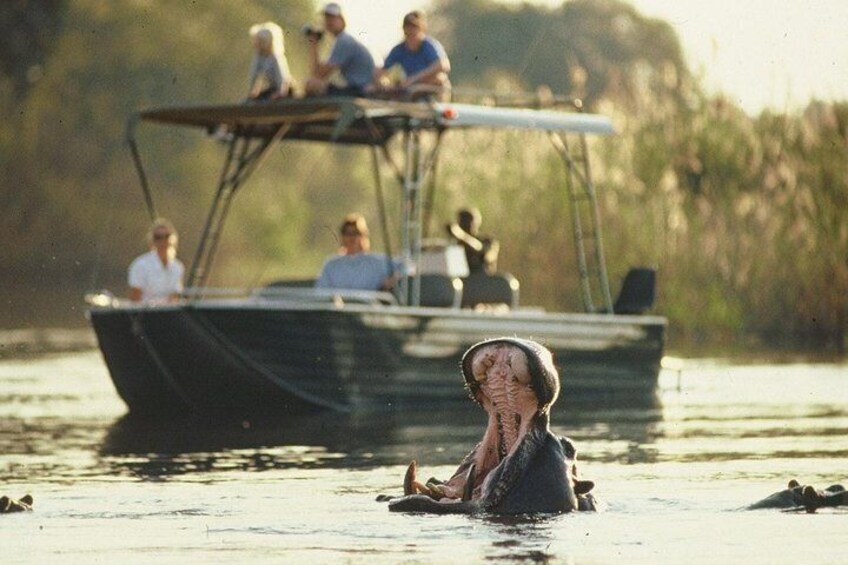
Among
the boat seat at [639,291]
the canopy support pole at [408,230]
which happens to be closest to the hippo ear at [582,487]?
the canopy support pole at [408,230]

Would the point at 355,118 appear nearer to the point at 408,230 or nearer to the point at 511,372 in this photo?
the point at 408,230

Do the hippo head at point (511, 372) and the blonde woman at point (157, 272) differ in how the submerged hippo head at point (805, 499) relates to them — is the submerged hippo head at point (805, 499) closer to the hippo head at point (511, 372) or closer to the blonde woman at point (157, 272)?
the hippo head at point (511, 372)

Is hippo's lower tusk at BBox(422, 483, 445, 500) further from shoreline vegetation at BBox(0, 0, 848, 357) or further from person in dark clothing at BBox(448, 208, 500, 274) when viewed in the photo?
person in dark clothing at BBox(448, 208, 500, 274)

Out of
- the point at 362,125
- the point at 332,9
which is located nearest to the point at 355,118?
the point at 332,9

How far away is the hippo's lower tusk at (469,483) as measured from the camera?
13.7 metres

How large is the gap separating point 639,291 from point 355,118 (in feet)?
12.1

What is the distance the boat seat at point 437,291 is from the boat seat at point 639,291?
93.1 inches

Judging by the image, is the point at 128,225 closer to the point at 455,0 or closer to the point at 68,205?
the point at 68,205

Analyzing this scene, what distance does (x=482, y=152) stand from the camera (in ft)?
115

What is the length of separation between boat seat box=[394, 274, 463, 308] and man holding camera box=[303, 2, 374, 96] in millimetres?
1672

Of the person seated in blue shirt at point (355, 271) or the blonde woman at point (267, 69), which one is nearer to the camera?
the person seated in blue shirt at point (355, 271)

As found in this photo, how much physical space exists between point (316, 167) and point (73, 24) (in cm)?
683

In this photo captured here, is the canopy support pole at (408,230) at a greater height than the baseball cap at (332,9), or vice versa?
the baseball cap at (332,9)

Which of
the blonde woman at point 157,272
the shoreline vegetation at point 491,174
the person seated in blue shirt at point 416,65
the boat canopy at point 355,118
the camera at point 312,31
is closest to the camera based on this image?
the boat canopy at point 355,118
